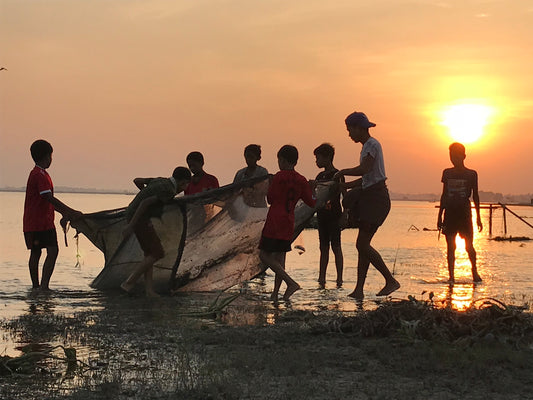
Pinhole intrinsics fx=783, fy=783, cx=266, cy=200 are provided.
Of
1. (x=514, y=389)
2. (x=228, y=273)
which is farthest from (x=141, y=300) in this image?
(x=514, y=389)

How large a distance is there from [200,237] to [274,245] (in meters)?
1.40

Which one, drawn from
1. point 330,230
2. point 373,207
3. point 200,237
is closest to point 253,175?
point 330,230

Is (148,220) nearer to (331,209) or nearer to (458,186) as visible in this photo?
(331,209)

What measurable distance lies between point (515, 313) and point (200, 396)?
3.41 metres

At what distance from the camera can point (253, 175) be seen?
11.5 meters

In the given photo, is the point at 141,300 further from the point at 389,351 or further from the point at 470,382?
the point at 470,382

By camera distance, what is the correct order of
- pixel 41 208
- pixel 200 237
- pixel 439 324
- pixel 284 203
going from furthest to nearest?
pixel 200 237 → pixel 41 208 → pixel 284 203 → pixel 439 324

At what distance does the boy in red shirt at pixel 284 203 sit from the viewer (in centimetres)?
942

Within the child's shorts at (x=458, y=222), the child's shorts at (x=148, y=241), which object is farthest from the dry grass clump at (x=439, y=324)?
the child's shorts at (x=458, y=222)

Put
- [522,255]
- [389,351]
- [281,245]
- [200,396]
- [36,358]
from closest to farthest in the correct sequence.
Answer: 1. [200,396]
2. [36,358]
3. [389,351]
4. [281,245]
5. [522,255]

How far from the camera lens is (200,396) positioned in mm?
4824

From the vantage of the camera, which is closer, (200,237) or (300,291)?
(200,237)

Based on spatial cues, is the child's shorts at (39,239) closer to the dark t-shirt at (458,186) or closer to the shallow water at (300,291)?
the shallow water at (300,291)

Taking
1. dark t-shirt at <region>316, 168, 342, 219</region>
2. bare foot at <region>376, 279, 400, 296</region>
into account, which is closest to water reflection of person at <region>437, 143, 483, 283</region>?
dark t-shirt at <region>316, 168, 342, 219</region>
